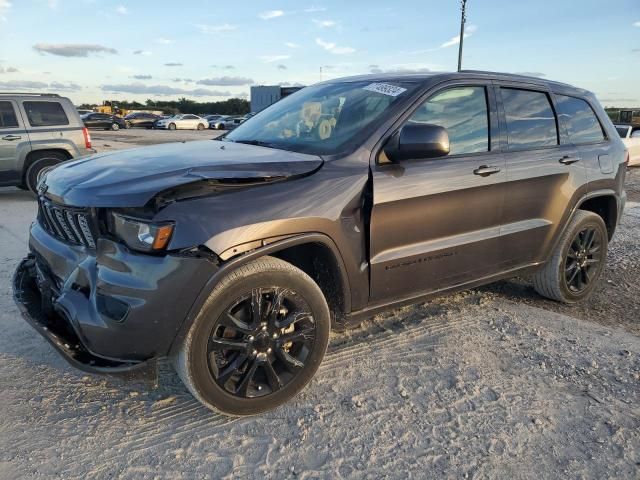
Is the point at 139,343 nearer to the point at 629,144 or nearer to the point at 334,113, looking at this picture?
the point at 334,113

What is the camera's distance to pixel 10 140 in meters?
8.80

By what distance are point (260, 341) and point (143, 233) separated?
2.62 ft

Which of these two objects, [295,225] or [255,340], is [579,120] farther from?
[255,340]

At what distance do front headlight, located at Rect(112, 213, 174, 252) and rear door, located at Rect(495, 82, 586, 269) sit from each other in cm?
241

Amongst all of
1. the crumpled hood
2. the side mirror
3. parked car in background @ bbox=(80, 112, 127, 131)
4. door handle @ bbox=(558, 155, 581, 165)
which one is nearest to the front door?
the side mirror

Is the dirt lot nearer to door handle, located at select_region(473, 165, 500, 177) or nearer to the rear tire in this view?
door handle, located at select_region(473, 165, 500, 177)

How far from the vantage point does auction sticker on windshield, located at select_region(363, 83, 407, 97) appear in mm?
3299

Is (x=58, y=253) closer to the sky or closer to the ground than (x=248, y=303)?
closer to the sky

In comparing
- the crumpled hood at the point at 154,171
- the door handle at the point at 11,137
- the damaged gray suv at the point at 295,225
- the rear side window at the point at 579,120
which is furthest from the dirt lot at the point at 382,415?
the door handle at the point at 11,137

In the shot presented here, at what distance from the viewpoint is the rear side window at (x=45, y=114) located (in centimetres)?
905

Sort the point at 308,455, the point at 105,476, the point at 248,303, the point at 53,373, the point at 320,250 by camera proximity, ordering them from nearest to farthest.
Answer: the point at 105,476
the point at 308,455
the point at 248,303
the point at 320,250
the point at 53,373

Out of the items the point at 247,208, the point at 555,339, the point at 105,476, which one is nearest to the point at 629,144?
the point at 555,339

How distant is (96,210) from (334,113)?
5.42 ft

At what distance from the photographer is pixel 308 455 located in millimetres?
2445
